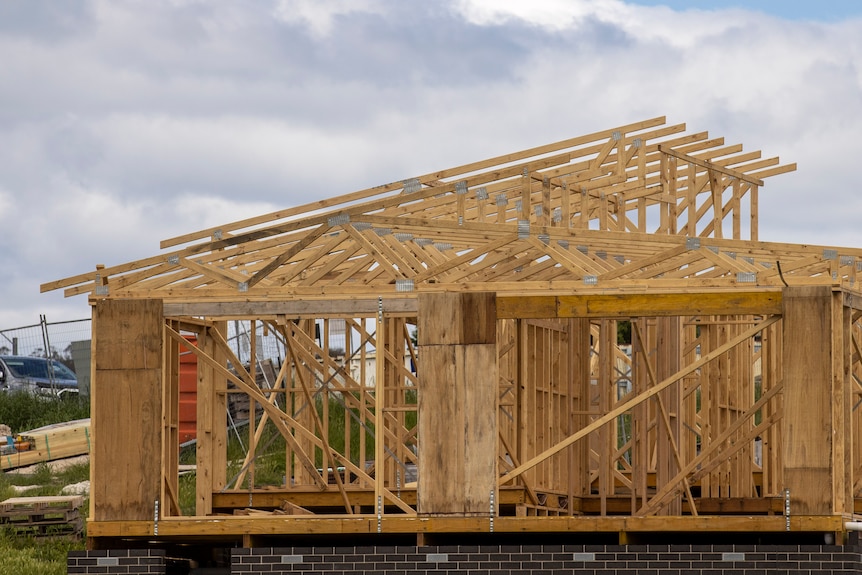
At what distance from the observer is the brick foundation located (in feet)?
56.4

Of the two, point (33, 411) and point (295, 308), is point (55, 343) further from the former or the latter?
point (295, 308)

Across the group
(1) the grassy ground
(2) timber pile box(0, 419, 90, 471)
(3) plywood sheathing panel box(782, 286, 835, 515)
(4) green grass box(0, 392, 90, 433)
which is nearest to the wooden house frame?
(3) plywood sheathing panel box(782, 286, 835, 515)

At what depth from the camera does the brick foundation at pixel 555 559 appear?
56.4ft

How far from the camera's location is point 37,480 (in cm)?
3050

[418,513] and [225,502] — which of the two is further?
[225,502]

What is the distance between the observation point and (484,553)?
17672mm

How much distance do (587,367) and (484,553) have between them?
17.8 feet

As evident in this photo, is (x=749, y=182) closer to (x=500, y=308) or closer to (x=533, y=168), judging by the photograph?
(x=533, y=168)

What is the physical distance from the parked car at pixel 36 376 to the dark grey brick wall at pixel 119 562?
20767mm

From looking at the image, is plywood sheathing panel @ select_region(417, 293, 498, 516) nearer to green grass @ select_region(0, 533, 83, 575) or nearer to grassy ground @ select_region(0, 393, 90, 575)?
green grass @ select_region(0, 533, 83, 575)

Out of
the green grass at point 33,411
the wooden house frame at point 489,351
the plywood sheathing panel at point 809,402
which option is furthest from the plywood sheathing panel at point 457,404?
the green grass at point 33,411

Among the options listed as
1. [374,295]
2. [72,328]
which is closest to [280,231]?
[374,295]

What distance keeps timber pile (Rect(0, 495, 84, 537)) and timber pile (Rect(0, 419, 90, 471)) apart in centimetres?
673

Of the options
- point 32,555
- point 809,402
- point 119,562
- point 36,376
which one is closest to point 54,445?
point 32,555
